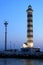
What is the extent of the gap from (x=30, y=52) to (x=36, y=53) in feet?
5.61

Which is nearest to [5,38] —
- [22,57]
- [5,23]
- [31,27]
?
[5,23]

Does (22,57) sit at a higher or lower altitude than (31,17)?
lower

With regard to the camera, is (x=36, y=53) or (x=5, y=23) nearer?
(x=36, y=53)

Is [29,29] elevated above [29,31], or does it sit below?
above

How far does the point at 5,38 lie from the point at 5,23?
4810 millimetres

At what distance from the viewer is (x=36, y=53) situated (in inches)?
2685

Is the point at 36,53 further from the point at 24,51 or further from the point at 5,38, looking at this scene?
the point at 5,38

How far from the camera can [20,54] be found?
6956 cm

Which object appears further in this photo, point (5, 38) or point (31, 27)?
point (5, 38)

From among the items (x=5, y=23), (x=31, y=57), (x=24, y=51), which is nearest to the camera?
(x=31, y=57)

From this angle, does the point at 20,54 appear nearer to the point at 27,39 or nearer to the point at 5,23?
the point at 27,39

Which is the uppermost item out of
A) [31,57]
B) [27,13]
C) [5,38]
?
[27,13]

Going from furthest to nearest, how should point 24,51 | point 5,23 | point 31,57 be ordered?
point 5,23, point 24,51, point 31,57

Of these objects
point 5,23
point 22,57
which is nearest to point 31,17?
point 5,23
